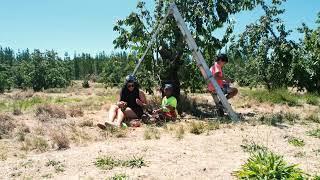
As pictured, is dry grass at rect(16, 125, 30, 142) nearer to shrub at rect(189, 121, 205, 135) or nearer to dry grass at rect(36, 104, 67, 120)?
dry grass at rect(36, 104, 67, 120)

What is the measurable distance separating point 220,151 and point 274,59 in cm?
1365

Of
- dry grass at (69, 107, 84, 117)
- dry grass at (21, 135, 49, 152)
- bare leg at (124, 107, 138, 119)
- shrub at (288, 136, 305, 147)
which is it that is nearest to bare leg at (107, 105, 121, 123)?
bare leg at (124, 107, 138, 119)

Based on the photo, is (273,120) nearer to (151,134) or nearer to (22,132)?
(151,134)

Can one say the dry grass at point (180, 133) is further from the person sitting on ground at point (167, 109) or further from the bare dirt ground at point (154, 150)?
the person sitting on ground at point (167, 109)

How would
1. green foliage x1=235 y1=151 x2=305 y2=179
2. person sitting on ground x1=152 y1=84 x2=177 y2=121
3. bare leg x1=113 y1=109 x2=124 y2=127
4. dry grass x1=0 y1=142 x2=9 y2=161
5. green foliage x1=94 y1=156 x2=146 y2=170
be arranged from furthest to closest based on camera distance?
person sitting on ground x1=152 y1=84 x2=177 y2=121
bare leg x1=113 y1=109 x2=124 y2=127
dry grass x1=0 y1=142 x2=9 y2=161
green foliage x1=94 y1=156 x2=146 y2=170
green foliage x1=235 y1=151 x2=305 y2=179

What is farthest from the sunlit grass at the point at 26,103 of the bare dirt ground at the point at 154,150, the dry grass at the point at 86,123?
the dry grass at the point at 86,123

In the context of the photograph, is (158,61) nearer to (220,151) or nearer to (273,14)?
(220,151)

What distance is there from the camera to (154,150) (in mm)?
7102

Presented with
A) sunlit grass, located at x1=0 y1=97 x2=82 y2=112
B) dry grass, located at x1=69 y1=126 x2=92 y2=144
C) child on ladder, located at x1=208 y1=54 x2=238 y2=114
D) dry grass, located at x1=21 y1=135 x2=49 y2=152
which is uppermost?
child on ladder, located at x1=208 y1=54 x2=238 y2=114

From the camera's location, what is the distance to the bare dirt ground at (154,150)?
6035 millimetres

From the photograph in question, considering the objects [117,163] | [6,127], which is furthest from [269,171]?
[6,127]

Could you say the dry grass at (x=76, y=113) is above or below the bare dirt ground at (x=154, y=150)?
above

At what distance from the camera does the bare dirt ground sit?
19.8 ft

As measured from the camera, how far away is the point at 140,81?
42.4 ft
